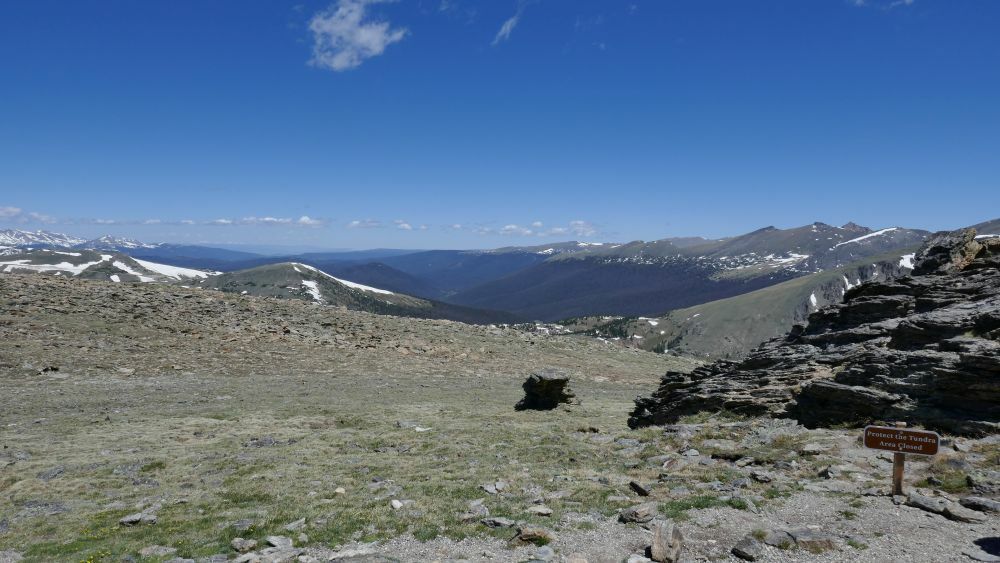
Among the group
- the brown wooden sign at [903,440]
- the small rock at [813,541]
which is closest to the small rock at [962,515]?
the brown wooden sign at [903,440]

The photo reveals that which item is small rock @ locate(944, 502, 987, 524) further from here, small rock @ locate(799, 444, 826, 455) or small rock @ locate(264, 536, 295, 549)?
small rock @ locate(264, 536, 295, 549)

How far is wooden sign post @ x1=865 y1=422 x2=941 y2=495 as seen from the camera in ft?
45.2

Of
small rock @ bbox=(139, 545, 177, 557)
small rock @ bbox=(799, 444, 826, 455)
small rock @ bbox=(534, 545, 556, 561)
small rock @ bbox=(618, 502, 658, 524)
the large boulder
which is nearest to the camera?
small rock @ bbox=(534, 545, 556, 561)

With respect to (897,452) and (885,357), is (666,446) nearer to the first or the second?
(897,452)

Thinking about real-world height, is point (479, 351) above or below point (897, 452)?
below

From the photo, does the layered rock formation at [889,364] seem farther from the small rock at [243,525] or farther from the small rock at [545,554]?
the small rock at [243,525]

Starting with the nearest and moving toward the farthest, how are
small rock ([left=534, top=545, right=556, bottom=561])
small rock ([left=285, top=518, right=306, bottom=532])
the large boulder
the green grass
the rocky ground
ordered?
1. small rock ([left=534, top=545, right=556, bottom=561])
2. the rocky ground
3. the green grass
4. small rock ([left=285, top=518, right=306, bottom=532])
5. the large boulder

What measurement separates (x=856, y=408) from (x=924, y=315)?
7232 mm

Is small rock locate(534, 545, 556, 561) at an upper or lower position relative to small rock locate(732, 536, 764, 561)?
lower

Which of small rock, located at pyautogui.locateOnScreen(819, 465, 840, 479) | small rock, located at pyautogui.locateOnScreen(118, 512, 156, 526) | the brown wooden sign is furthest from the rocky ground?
the brown wooden sign

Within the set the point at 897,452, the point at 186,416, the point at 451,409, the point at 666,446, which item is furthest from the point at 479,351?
the point at 897,452

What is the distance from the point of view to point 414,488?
59.0 feet

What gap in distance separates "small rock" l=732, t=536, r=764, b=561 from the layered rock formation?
1199cm

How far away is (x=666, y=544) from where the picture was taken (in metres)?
12.0
